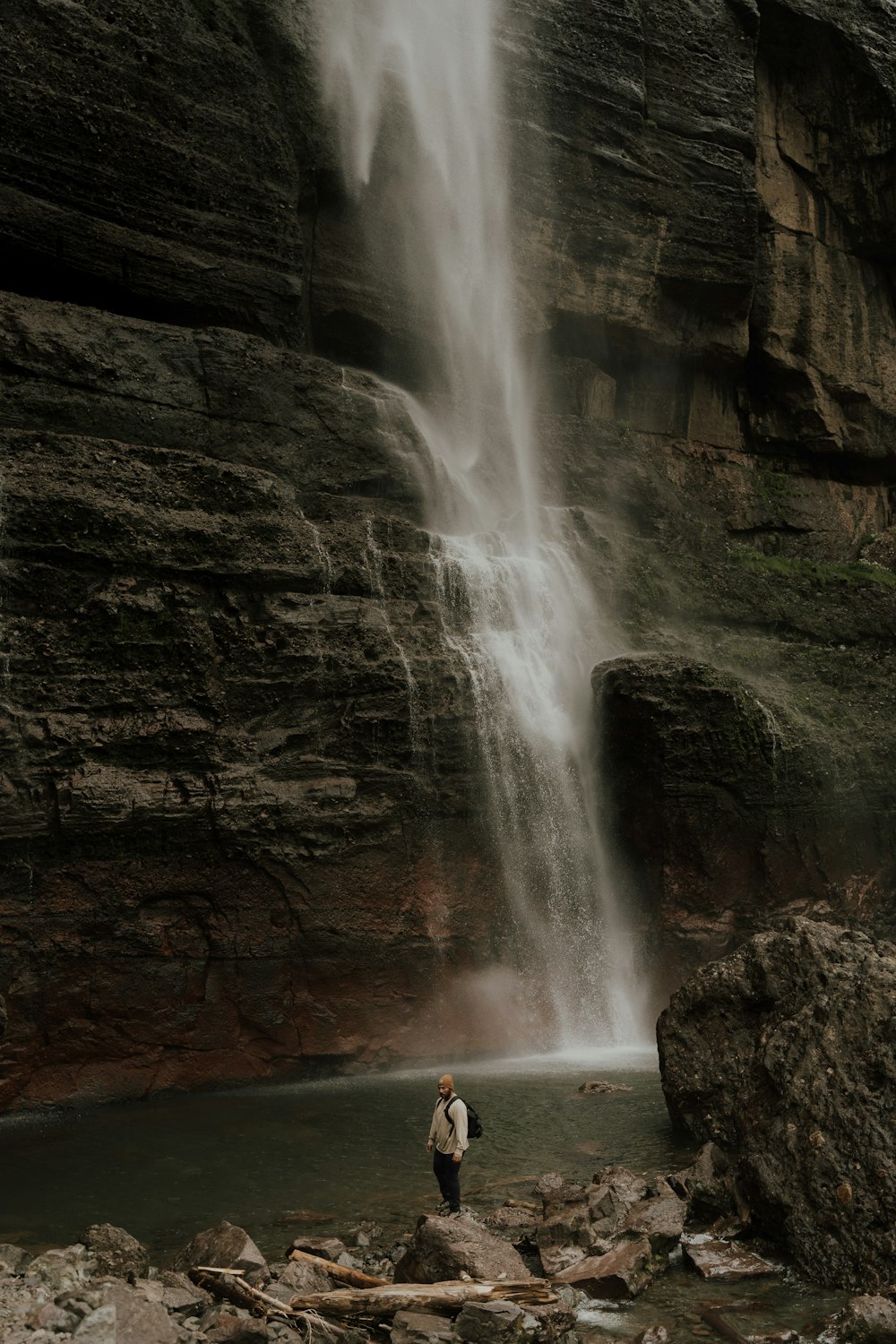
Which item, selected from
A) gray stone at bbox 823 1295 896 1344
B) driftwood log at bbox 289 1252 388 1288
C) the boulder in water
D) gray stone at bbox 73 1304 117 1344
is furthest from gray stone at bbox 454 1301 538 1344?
gray stone at bbox 73 1304 117 1344

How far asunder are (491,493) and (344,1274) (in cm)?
1945

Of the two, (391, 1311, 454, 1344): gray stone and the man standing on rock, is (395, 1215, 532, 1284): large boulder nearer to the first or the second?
(391, 1311, 454, 1344): gray stone

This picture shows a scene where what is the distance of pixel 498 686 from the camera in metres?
19.9

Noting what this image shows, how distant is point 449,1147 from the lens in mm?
10508

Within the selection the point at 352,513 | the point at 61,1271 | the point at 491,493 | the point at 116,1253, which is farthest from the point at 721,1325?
the point at 491,493

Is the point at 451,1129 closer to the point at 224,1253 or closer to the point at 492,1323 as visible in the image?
the point at 224,1253

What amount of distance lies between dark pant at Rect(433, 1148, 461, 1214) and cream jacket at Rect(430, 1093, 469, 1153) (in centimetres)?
8

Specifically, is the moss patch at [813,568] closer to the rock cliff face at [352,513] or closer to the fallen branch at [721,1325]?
the rock cliff face at [352,513]

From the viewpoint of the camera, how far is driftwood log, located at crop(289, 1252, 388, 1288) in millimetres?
8875

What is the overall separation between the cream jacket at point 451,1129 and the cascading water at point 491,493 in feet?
26.2

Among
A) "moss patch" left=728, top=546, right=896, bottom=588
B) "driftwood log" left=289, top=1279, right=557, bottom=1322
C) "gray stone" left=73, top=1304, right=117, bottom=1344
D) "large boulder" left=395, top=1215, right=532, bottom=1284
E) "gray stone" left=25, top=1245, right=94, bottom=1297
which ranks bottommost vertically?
"driftwood log" left=289, top=1279, right=557, bottom=1322

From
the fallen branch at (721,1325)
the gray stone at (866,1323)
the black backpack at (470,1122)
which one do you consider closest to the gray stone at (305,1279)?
the black backpack at (470,1122)

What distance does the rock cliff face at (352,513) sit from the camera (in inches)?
648

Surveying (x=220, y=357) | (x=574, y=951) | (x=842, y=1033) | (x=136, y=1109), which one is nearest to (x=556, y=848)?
(x=574, y=951)
